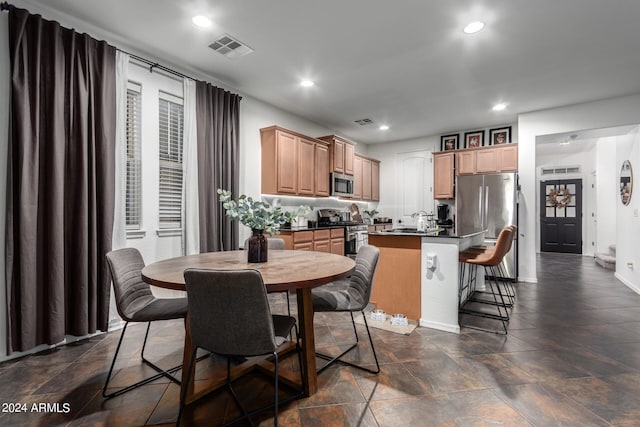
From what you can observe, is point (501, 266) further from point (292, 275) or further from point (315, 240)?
point (292, 275)

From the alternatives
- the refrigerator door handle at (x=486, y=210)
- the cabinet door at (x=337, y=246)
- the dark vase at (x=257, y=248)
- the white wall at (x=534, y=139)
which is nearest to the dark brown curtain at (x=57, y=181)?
the dark vase at (x=257, y=248)

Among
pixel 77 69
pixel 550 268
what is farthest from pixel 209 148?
pixel 550 268

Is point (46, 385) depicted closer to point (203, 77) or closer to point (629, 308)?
point (203, 77)

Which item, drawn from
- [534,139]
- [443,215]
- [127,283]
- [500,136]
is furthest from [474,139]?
[127,283]

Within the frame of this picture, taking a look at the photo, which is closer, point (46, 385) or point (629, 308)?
point (46, 385)

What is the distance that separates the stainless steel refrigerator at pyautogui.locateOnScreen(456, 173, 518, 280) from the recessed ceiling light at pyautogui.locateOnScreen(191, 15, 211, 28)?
4.59m

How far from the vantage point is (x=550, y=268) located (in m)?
6.06

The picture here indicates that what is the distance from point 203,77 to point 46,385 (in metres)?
3.32

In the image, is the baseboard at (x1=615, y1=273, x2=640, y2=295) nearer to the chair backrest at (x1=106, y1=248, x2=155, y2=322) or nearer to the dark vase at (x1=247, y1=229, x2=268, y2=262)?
the dark vase at (x1=247, y1=229, x2=268, y2=262)

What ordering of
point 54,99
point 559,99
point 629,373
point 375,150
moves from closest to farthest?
point 629,373, point 54,99, point 559,99, point 375,150

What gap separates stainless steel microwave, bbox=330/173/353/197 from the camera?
559 centimetres

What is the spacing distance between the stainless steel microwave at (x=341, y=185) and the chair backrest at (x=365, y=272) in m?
3.33


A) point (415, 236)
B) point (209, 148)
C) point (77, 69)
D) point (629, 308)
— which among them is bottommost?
point (629, 308)

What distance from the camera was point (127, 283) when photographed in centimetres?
202
